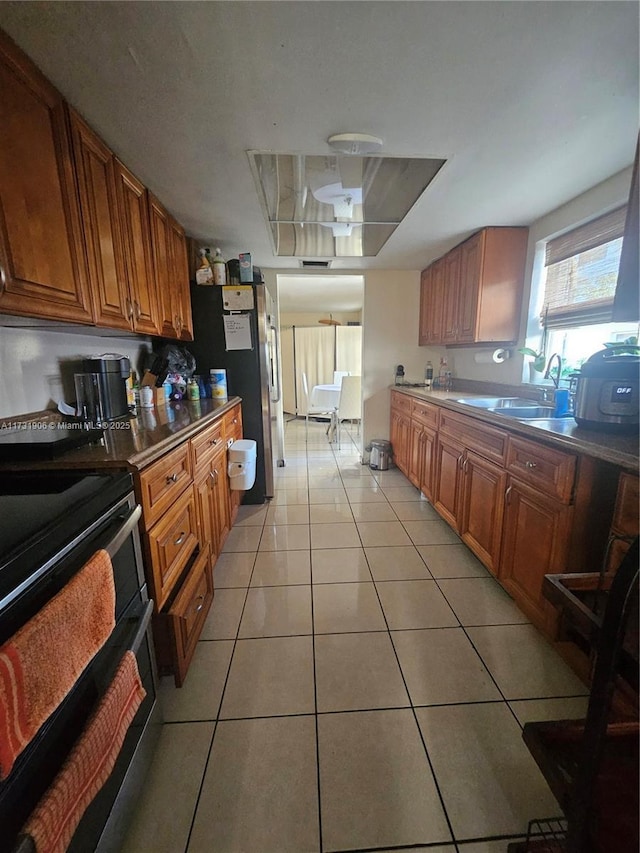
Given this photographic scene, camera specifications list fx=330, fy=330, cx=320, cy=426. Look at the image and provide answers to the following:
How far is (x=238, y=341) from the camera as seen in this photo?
2553 millimetres

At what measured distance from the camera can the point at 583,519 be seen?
1245 mm

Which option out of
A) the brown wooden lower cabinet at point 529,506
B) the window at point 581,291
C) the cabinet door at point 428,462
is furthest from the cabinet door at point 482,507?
the window at point 581,291

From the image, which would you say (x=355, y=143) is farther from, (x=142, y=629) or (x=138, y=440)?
(x=142, y=629)

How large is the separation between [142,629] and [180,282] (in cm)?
212

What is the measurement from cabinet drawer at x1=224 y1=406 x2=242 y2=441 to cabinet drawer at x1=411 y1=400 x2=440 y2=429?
1501mm

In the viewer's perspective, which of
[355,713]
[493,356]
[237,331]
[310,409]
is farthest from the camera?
[310,409]

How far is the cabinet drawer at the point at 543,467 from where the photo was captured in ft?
4.09

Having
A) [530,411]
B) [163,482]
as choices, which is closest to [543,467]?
[530,411]

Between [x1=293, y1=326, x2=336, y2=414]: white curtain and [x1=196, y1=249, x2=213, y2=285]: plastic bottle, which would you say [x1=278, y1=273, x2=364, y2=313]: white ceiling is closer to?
[x1=293, y1=326, x2=336, y2=414]: white curtain

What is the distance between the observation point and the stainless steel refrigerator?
2.50m

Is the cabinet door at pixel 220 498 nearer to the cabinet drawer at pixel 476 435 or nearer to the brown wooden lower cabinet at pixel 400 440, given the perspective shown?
the cabinet drawer at pixel 476 435

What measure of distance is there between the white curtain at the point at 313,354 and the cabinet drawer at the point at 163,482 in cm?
482

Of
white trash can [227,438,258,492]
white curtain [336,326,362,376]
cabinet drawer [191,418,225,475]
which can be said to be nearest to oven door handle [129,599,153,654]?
cabinet drawer [191,418,225,475]

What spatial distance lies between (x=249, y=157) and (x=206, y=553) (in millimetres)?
1855
